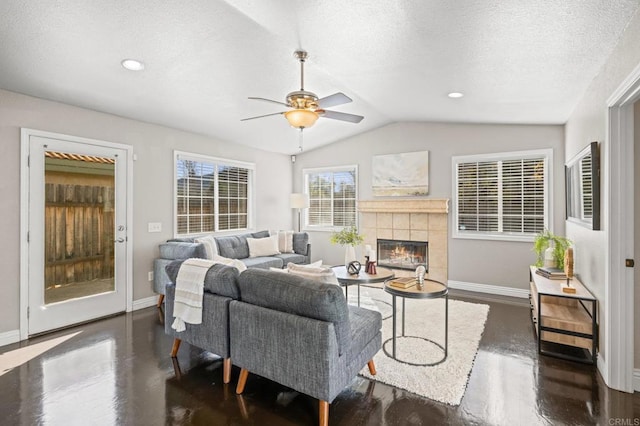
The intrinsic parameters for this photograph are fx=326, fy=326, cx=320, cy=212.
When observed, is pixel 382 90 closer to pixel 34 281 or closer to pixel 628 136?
pixel 628 136

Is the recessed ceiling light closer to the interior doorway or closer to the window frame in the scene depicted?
the interior doorway

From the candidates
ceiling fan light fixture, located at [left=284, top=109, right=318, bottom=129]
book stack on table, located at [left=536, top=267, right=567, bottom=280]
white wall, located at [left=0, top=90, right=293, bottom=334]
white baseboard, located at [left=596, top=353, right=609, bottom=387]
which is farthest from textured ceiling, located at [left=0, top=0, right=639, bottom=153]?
white baseboard, located at [left=596, top=353, right=609, bottom=387]

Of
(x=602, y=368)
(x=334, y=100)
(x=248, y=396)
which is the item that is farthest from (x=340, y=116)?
(x=602, y=368)

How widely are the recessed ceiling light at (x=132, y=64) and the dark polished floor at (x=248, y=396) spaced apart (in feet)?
9.03

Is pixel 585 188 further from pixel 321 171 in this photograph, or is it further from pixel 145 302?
pixel 145 302

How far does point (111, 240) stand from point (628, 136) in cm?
540

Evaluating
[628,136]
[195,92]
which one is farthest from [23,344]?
[628,136]

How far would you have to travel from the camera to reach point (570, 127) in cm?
414

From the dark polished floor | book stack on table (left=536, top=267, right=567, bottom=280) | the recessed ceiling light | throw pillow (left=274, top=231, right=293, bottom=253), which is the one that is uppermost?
the recessed ceiling light

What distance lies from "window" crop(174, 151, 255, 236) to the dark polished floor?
2524mm

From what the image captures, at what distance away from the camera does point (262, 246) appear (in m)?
5.74

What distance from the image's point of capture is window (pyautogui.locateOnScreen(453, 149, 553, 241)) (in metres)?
4.87

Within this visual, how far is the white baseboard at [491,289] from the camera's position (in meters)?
4.92

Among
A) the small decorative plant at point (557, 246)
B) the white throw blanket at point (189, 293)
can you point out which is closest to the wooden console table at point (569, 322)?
the small decorative plant at point (557, 246)
